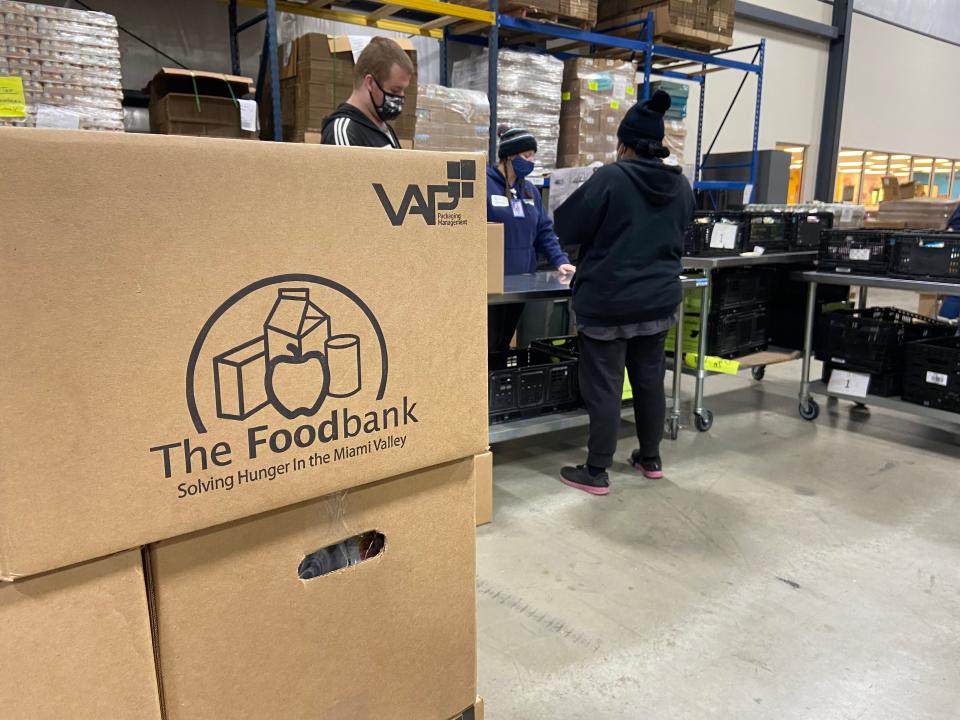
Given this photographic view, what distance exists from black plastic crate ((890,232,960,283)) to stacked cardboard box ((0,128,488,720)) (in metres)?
3.42

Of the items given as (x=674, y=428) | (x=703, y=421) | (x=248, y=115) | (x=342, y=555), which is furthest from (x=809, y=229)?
(x=342, y=555)

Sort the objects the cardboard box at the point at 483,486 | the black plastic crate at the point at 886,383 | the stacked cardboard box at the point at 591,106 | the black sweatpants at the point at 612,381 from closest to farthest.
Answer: the cardboard box at the point at 483,486 → the black sweatpants at the point at 612,381 → the black plastic crate at the point at 886,383 → the stacked cardboard box at the point at 591,106

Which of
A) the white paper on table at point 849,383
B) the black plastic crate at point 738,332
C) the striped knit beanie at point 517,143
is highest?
the striped knit beanie at point 517,143

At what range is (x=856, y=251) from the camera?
379 centimetres

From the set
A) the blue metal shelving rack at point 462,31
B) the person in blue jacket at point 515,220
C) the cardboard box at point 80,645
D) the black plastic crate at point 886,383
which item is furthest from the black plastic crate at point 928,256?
the cardboard box at point 80,645

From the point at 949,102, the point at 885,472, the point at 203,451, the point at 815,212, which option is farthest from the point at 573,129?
the point at 949,102

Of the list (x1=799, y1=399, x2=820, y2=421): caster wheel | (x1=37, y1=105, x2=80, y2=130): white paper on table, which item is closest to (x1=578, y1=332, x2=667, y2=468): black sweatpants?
(x1=799, y1=399, x2=820, y2=421): caster wheel

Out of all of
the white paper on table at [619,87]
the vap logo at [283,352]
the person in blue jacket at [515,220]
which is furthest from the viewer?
the white paper on table at [619,87]

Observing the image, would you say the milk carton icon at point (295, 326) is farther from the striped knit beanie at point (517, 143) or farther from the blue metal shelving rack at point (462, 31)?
the blue metal shelving rack at point (462, 31)

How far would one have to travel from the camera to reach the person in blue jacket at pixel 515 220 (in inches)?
142

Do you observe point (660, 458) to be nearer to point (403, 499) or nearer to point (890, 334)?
point (890, 334)

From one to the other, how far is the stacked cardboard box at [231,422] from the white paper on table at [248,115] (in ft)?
9.58

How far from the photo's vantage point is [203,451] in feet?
2.34

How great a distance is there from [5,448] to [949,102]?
13827 millimetres
